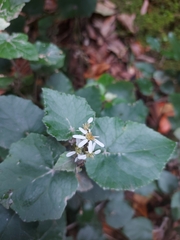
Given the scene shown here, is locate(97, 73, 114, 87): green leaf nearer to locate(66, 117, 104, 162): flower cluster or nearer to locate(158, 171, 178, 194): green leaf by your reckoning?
locate(158, 171, 178, 194): green leaf

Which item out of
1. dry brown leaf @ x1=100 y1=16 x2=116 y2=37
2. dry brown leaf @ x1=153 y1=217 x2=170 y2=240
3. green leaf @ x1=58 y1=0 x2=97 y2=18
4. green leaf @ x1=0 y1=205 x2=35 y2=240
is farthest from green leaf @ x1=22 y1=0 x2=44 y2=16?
dry brown leaf @ x1=153 y1=217 x2=170 y2=240

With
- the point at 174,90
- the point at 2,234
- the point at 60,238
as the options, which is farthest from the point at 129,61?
the point at 2,234

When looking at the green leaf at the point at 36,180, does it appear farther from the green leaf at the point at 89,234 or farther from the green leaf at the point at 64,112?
the green leaf at the point at 89,234

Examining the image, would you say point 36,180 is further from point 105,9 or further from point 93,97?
point 105,9

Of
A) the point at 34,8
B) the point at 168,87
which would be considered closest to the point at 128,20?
the point at 168,87

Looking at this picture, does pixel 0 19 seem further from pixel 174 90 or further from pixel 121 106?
pixel 174 90
